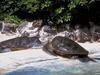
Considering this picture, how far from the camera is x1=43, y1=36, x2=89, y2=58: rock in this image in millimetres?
9469

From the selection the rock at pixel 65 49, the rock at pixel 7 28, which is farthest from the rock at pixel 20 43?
the rock at pixel 7 28

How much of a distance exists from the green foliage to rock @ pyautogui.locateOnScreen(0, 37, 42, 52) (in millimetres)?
1572

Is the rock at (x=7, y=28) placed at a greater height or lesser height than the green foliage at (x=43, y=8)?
lesser

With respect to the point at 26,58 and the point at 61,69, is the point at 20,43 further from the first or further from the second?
the point at 61,69

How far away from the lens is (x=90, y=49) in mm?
10336

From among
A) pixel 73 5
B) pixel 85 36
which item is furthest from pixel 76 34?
pixel 73 5

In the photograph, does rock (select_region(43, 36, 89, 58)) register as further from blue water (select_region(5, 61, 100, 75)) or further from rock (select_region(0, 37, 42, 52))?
rock (select_region(0, 37, 42, 52))

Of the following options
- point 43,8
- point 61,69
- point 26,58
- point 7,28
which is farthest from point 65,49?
point 7,28

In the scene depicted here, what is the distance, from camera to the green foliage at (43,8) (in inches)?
461

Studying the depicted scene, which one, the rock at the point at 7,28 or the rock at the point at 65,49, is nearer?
the rock at the point at 65,49

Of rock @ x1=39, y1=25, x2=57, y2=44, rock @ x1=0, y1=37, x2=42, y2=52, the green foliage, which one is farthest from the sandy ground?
the green foliage

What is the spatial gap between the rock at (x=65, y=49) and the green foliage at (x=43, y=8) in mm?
1870

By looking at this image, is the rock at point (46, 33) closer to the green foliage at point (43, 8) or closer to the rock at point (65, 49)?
the green foliage at point (43, 8)

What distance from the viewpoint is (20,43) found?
34.7ft
